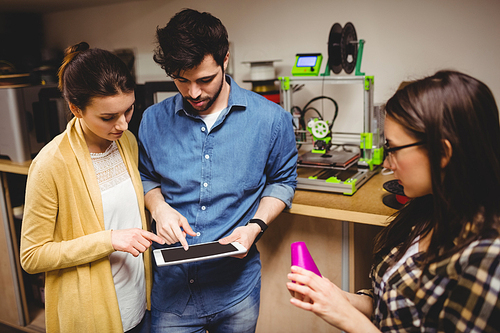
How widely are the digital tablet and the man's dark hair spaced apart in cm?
53

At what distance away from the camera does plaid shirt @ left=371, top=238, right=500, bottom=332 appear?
26.9 inches

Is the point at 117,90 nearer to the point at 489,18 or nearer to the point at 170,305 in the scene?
the point at 170,305

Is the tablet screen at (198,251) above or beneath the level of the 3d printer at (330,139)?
beneath

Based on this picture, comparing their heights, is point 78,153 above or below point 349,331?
above

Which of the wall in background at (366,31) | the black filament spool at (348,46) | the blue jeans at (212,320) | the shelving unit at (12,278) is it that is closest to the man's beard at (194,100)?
the blue jeans at (212,320)

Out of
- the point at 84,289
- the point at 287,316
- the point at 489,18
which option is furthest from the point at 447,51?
the point at 84,289

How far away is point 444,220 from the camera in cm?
81

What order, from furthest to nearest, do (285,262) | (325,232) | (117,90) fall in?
(285,262) < (325,232) < (117,90)

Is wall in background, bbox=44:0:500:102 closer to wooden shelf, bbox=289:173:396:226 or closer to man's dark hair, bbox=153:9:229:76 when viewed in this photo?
wooden shelf, bbox=289:173:396:226

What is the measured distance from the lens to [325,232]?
168 centimetres

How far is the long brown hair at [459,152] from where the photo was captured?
76 cm

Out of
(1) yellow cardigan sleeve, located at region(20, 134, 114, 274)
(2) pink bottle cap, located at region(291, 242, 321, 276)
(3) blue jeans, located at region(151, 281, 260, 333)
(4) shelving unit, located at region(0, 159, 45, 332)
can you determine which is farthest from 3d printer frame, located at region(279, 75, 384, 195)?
(4) shelving unit, located at region(0, 159, 45, 332)

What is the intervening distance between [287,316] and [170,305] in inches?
31.4

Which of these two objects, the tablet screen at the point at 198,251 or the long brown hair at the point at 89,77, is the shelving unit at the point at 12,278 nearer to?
the long brown hair at the point at 89,77
